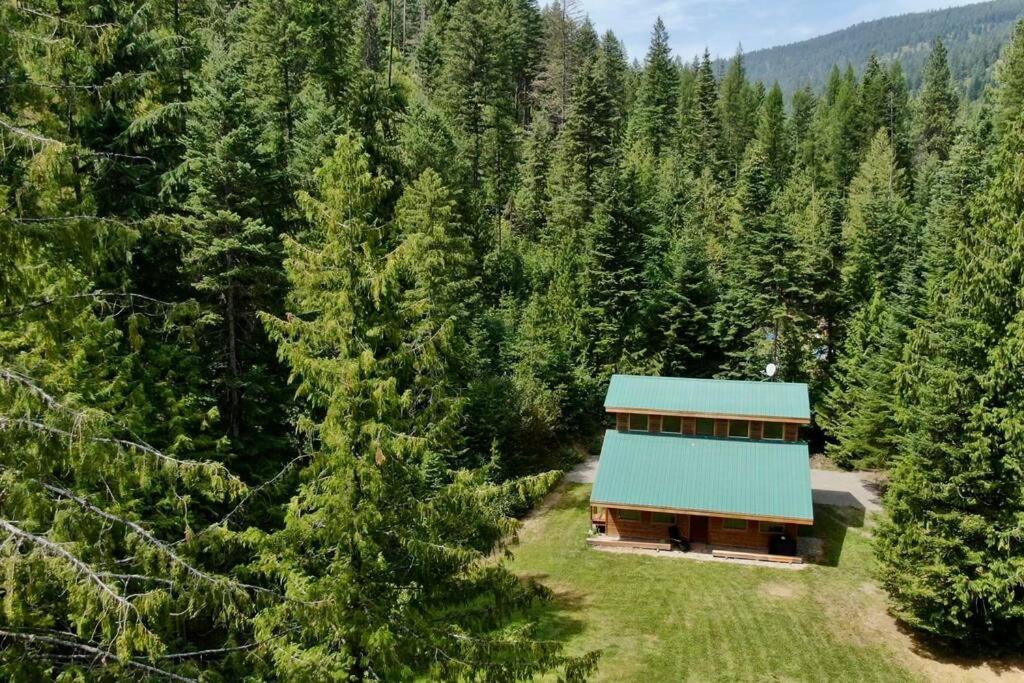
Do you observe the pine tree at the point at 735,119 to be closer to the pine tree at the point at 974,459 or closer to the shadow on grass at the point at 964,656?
the pine tree at the point at 974,459

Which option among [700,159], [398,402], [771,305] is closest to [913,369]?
[771,305]

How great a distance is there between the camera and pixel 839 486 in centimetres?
3322

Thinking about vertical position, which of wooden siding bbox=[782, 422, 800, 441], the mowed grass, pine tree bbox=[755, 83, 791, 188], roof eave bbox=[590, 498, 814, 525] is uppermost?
pine tree bbox=[755, 83, 791, 188]

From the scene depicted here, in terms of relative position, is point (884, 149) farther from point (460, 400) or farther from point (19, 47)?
point (19, 47)

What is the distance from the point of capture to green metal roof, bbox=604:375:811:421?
28.4 m

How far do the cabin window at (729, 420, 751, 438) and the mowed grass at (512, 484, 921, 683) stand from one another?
5.04 m

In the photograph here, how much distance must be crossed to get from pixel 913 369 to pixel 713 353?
1673cm

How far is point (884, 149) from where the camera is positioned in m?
A: 62.1

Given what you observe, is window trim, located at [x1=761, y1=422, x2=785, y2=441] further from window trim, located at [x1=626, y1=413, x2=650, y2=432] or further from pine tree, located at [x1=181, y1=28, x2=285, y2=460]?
pine tree, located at [x1=181, y1=28, x2=285, y2=460]

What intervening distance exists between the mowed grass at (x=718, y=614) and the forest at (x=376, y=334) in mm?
2229

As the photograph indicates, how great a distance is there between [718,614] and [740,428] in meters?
8.64

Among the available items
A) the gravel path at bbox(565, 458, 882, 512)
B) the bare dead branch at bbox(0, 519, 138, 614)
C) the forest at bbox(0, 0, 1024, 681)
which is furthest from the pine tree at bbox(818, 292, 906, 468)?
the bare dead branch at bbox(0, 519, 138, 614)

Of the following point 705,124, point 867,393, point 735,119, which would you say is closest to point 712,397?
point 867,393

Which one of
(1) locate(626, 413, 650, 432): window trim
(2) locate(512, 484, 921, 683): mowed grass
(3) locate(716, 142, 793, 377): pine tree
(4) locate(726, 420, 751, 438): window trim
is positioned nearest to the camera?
(2) locate(512, 484, 921, 683): mowed grass
